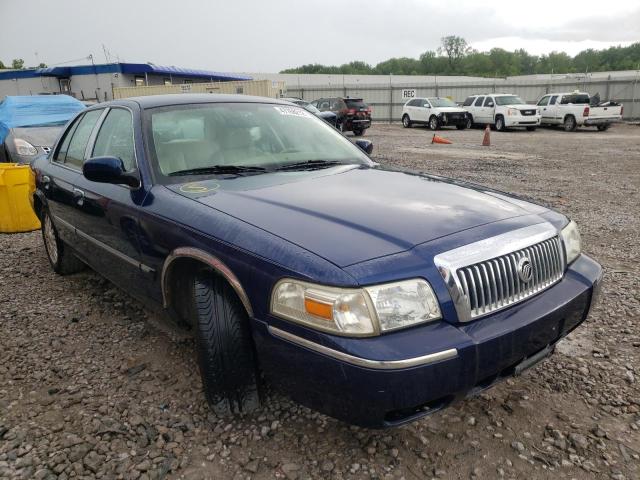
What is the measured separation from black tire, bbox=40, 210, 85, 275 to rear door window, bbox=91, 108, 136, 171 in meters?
1.17

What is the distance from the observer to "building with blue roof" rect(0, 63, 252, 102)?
Result: 35.5 m

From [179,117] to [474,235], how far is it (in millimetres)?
2007

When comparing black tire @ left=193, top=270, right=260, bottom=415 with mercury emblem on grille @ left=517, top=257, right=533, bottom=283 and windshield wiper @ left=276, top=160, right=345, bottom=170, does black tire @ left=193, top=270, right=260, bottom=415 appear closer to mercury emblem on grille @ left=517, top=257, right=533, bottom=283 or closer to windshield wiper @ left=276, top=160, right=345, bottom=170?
windshield wiper @ left=276, top=160, right=345, bottom=170

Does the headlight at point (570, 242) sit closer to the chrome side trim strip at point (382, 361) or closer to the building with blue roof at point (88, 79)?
the chrome side trim strip at point (382, 361)

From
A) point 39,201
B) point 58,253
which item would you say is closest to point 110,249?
point 58,253

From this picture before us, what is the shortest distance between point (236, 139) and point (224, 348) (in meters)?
1.45

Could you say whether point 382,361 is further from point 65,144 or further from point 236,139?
point 65,144

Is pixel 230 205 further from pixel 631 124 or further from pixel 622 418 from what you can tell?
pixel 631 124

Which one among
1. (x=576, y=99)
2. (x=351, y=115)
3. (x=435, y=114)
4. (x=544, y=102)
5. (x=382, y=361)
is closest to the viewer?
(x=382, y=361)

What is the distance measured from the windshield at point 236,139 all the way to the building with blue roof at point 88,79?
35290mm

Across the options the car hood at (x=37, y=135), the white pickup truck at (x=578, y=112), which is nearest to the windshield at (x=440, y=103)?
the white pickup truck at (x=578, y=112)

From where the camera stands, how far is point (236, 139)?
10.4 ft

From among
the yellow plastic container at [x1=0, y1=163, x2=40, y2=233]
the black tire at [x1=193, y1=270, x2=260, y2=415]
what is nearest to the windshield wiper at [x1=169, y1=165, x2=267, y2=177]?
the black tire at [x1=193, y1=270, x2=260, y2=415]

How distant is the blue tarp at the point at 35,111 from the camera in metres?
9.18
